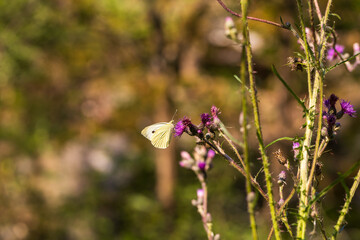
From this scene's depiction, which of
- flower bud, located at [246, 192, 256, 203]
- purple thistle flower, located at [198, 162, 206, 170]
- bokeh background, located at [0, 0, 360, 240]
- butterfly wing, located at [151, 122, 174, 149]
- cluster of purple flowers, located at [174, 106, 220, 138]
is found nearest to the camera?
flower bud, located at [246, 192, 256, 203]

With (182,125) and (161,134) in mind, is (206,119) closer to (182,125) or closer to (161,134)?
(182,125)

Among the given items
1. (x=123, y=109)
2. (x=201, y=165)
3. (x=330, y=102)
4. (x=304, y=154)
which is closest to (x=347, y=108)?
(x=330, y=102)

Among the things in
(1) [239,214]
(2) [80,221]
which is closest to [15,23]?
(2) [80,221]

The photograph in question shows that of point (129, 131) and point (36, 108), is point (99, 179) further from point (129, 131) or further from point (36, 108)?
point (36, 108)

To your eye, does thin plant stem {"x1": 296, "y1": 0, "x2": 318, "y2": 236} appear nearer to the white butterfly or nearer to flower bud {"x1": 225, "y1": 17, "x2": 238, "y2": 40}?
flower bud {"x1": 225, "y1": 17, "x2": 238, "y2": 40}

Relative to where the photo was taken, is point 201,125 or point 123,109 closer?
point 201,125

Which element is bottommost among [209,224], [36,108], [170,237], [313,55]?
[209,224]

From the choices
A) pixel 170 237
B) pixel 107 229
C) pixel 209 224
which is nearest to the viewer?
pixel 209 224

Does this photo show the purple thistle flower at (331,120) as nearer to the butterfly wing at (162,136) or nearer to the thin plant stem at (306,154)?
the thin plant stem at (306,154)

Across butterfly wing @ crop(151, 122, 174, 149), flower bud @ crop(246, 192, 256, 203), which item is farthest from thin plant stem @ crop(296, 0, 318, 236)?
butterfly wing @ crop(151, 122, 174, 149)
